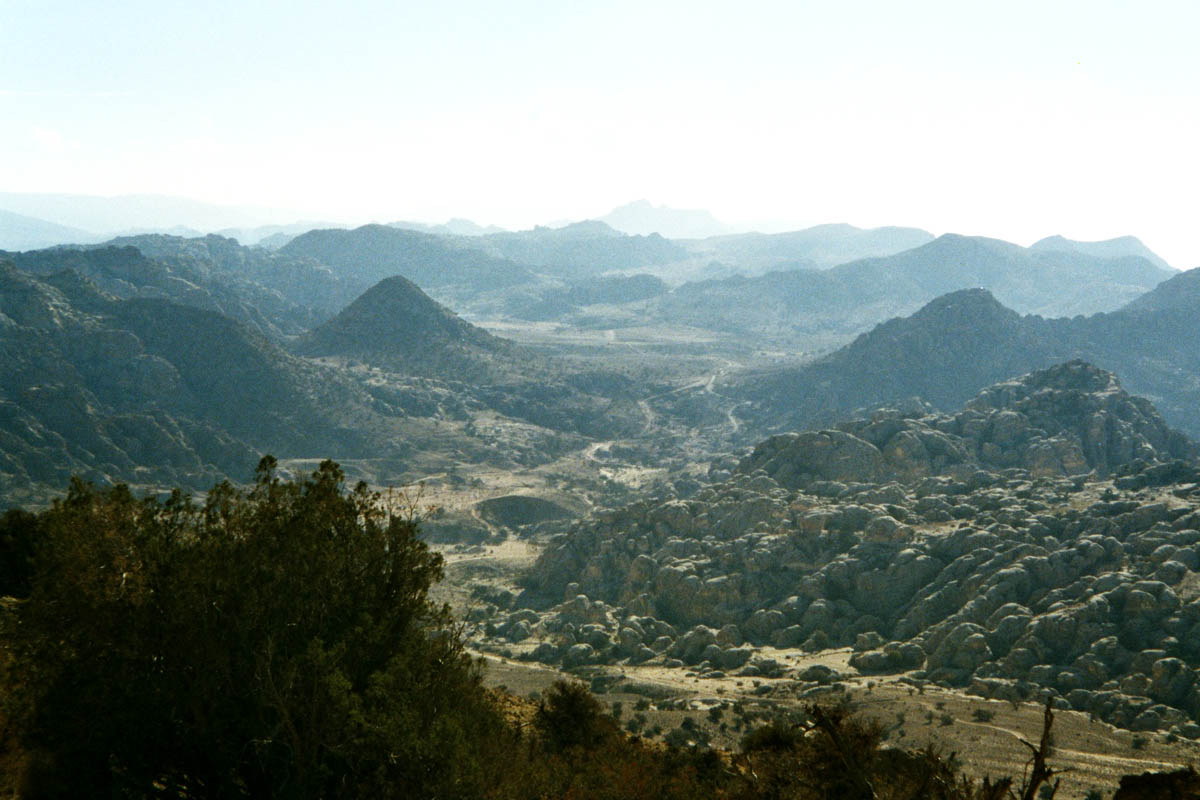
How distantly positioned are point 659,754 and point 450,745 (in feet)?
35.9

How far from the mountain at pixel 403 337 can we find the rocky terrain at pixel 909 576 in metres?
84.4

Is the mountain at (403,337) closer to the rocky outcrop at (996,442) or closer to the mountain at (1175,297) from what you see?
the rocky outcrop at (996,442)

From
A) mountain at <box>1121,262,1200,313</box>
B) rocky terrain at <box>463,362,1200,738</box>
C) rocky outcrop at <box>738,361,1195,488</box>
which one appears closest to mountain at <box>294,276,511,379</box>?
rocky outcrop at <box>738,361,1195,488</box>

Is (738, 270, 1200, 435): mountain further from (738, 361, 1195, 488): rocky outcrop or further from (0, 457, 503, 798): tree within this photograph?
(0, 457, 503, 798): tree

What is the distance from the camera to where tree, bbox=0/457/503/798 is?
13.4 metres

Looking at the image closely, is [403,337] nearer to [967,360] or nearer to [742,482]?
[967,360]

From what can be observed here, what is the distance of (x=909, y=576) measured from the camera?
50750mm

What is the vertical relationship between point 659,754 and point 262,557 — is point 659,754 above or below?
below

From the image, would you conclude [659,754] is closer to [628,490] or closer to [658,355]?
[628,490]

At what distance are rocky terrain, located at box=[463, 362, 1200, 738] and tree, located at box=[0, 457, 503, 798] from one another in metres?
29.1

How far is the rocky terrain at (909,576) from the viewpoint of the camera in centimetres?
3938

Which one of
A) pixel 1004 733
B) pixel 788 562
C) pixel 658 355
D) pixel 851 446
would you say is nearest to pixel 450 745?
pixel 1004 733

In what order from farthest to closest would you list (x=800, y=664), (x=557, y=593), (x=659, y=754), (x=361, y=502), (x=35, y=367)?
(x=35, y=367)
(x=557, y=593)
(x=800, y=664)
(x=659, y=754)
(x=361, y=502)

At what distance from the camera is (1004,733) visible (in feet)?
101
